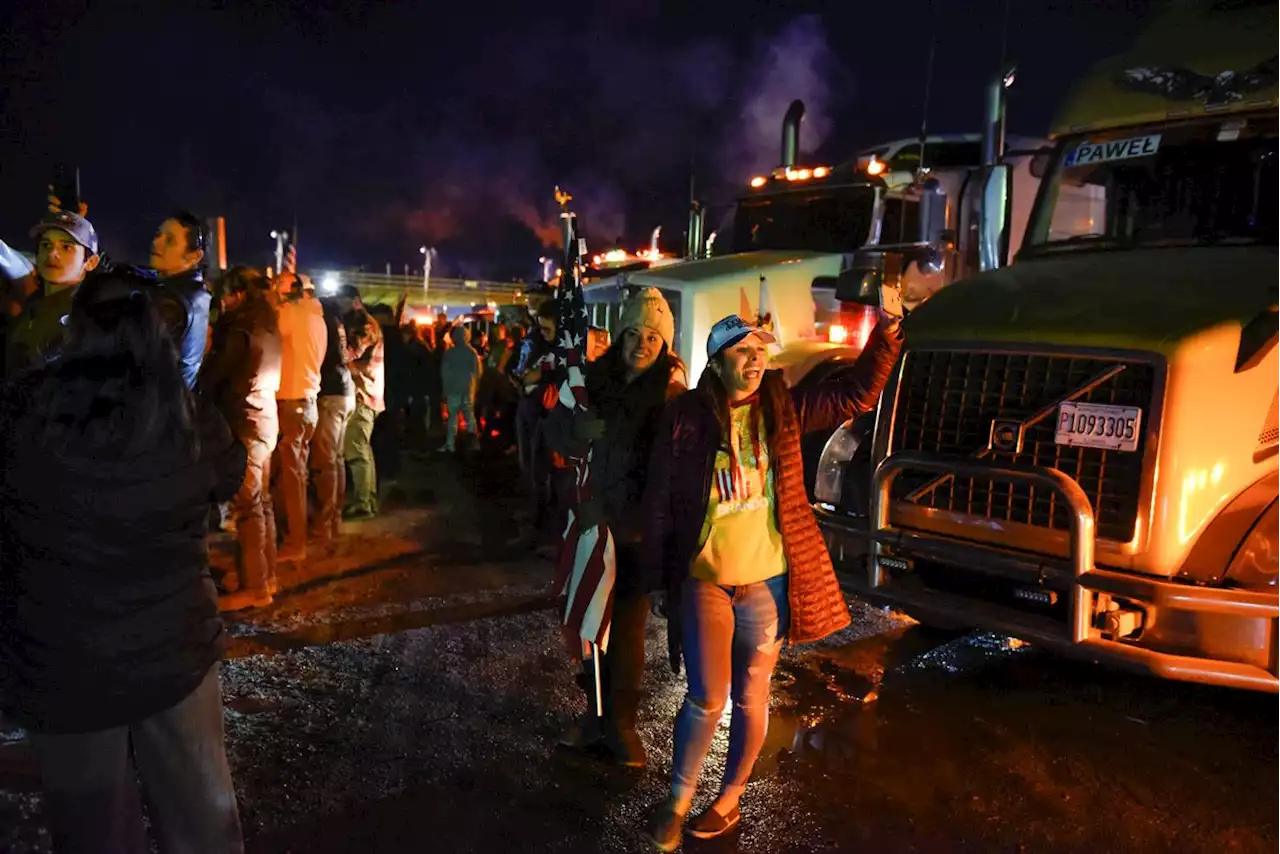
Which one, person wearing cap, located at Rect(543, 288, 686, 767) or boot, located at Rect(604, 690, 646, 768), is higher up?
→ person wearing cap, located at Rect(543, 288, 686, 767)

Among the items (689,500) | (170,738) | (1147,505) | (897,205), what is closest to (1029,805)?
(1147,505)

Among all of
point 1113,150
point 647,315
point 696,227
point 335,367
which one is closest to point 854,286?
point 1113,150

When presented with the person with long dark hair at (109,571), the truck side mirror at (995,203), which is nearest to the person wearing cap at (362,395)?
the truck side mirror at (995,203)

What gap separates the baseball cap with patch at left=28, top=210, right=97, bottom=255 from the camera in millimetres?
4395

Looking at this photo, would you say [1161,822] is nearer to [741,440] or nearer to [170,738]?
[741,440]

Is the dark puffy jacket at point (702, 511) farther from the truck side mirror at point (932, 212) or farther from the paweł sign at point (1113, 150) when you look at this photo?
the truck side mirror at point (932, 212)

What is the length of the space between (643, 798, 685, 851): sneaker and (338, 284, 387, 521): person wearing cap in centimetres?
517

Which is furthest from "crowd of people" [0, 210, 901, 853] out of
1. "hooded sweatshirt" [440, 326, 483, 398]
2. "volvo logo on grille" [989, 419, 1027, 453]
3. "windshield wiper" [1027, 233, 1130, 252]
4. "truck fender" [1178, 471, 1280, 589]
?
"hooded sweatshirt" [440, 326, 483, 398]

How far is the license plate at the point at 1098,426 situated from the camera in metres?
4.05

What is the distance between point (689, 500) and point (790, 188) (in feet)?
23.5

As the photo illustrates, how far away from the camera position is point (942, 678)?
17.1 feet

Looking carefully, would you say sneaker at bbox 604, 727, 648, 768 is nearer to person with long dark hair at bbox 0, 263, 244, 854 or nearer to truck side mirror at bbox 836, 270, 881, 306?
person with long dark hair at bbox 0, 263, 244, 854

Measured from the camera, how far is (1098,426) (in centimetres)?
414

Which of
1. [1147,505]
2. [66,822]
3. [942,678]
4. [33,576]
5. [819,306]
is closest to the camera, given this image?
[33,576]
